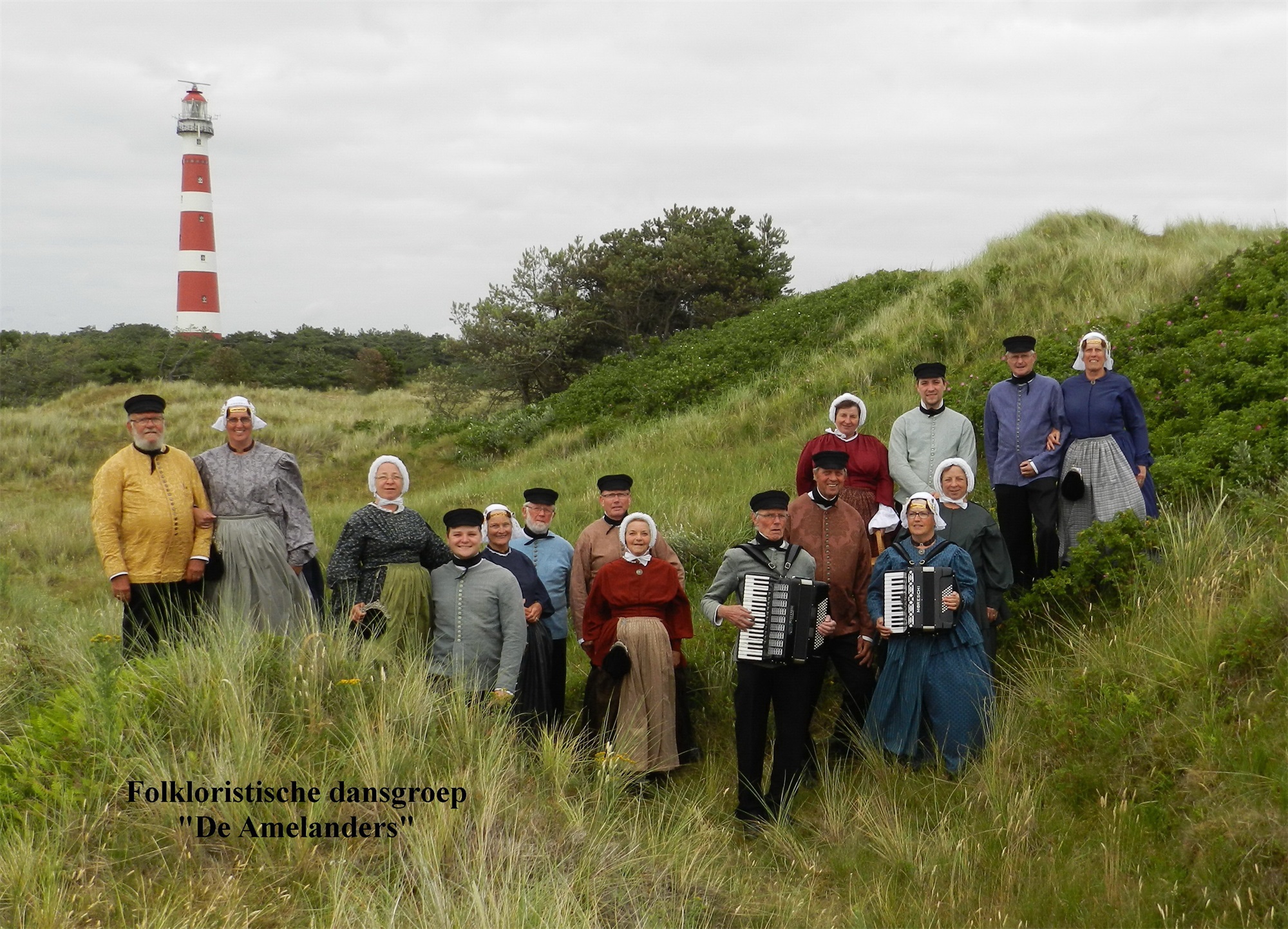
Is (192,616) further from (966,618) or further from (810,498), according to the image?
(966,618)

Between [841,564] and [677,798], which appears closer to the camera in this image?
[677,798]

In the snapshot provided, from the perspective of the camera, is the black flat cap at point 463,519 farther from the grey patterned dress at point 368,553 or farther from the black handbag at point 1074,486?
the black handbag at point 1074,486

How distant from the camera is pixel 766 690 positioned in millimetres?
6488

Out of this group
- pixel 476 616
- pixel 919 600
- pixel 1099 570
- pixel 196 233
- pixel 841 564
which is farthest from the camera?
pixel 196 233

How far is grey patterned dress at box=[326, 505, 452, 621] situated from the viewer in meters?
6.64

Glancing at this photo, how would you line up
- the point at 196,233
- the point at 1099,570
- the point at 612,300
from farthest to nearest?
the point at 196,233 → the point at 612,300 → the point at 1099,570

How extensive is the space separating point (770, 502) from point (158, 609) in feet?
12.8

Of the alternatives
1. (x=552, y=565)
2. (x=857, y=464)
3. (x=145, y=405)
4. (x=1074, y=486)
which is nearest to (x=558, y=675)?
(x=552, y=565)

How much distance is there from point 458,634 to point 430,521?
22.6 feet

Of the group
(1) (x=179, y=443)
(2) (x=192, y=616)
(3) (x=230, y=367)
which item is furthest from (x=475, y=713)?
(3) (x=230, y=367)

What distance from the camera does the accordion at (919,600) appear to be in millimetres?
6168

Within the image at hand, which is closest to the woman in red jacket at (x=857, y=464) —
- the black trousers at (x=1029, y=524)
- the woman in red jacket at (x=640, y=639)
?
the black trousers at (x=1029, y=524)

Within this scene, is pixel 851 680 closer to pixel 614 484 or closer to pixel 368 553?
pixel 614 484

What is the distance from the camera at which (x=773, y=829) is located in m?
6.12
